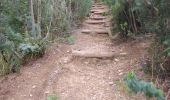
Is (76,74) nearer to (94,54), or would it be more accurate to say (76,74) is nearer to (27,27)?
(94,54)

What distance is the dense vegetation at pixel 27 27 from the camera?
16.0 feet

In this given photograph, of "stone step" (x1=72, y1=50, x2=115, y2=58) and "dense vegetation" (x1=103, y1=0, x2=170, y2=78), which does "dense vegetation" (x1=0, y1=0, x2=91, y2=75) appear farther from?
"dense vegetation" (x1=103, y1=0, x2=170, y2=78)

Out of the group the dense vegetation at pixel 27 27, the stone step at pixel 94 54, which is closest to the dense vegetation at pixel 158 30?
the stone step at pixel 94 54

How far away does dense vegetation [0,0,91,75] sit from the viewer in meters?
4.88

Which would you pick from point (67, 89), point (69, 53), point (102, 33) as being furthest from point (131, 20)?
point (67, 89)

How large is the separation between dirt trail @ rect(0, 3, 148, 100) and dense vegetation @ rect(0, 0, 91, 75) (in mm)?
224

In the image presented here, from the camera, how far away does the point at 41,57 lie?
559cm

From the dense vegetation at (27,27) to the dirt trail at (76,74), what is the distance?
224 millimetres

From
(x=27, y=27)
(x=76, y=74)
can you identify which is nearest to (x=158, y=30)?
(x=76, y=74)

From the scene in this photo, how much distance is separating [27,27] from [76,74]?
5.72ft

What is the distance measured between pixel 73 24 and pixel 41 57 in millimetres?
3315

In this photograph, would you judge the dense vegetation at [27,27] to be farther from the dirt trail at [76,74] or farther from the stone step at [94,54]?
the stone step at [94,54]

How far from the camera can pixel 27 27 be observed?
6082 millimetres

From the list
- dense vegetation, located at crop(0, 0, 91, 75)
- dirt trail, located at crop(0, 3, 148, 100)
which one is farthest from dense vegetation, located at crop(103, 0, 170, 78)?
dense vegetation, located at crop(0, 0, 91, 75)
